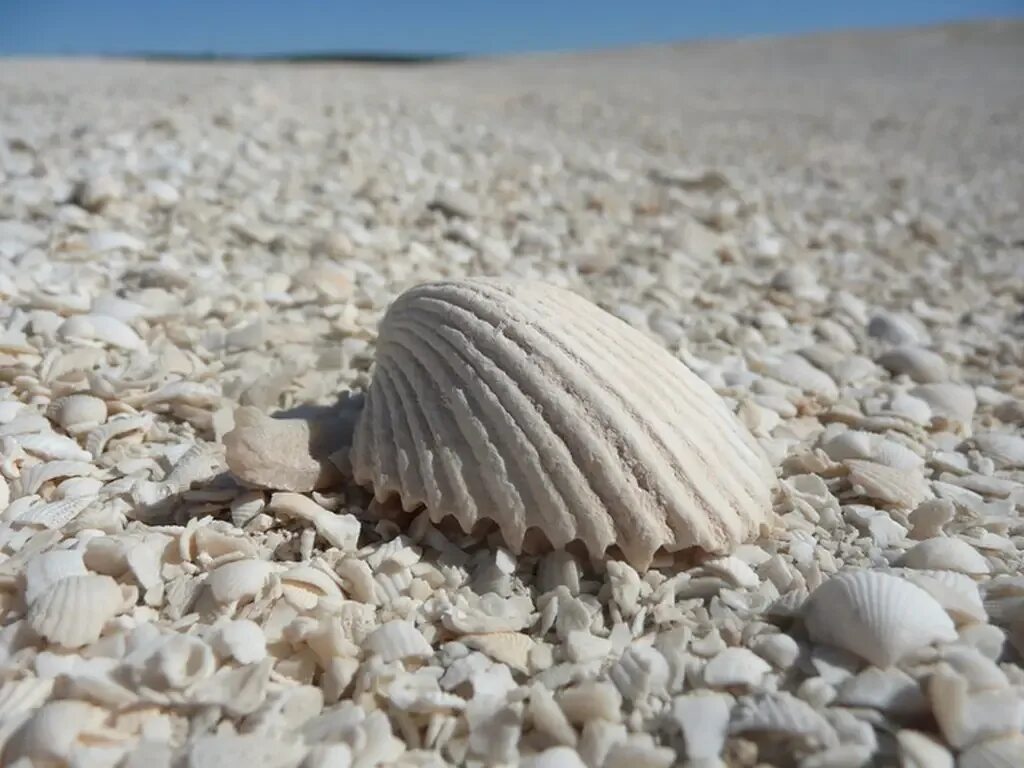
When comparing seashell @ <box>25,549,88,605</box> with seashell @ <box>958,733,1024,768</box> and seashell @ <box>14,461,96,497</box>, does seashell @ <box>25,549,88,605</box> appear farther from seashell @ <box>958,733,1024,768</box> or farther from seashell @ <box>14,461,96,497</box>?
seashell @ <box>958,733,1024,768</box>

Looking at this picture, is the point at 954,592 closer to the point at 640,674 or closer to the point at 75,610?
the point at 640,674

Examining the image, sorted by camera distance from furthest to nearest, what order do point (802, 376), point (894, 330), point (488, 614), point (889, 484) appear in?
point (894, 330)
point (802, 376)
point (889, 484)
point (488, 614)

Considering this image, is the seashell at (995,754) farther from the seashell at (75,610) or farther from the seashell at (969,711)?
the seashell at (75,610)

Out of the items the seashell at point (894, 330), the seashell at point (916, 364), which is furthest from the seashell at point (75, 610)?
the seashell at point (894, 330)

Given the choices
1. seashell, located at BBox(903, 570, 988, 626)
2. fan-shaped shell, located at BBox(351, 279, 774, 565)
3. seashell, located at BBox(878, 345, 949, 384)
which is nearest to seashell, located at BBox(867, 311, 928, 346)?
seashell, located at BBox(878, 345, 949, 384)

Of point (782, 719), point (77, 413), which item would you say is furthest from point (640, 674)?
point (77, 413)

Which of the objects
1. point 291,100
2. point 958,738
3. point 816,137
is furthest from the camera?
point 816,137

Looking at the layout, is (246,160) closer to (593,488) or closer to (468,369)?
(468,369)

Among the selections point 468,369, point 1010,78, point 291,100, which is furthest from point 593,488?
point 1010,78
